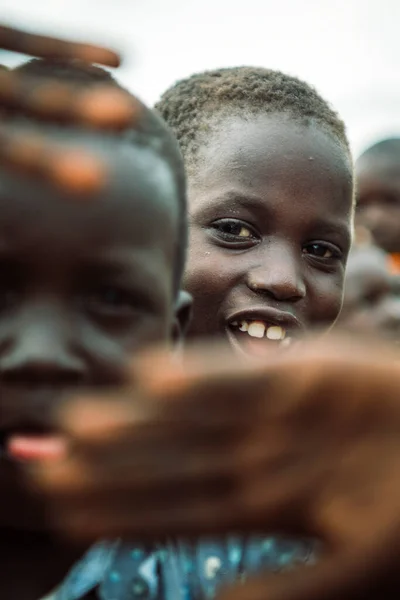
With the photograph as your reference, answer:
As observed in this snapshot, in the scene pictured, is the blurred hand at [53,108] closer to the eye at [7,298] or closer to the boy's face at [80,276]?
the boy's face at [80,276]

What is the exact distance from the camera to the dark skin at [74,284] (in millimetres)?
584

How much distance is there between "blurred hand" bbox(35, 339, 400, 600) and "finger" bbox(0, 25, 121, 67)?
0.26 metres

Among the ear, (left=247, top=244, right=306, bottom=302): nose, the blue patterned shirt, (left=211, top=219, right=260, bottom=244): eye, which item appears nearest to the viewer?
the ear

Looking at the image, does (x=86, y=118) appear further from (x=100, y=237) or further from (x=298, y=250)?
(x=298, y=250)

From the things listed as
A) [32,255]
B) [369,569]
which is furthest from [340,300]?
[369,569]

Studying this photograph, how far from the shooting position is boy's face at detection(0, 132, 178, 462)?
0.62m

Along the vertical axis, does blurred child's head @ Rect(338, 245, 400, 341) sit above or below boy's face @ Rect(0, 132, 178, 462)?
above

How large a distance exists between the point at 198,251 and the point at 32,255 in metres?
0.92

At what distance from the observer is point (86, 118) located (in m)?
0.56

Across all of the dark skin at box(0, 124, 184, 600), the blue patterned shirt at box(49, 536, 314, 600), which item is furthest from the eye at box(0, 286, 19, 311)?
the blue patterned shirt at box(49, 536, 314, 600)

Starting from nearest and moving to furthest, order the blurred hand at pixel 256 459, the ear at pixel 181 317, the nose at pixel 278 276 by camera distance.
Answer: the blurred hand at pixel 256 459
the ear at pixel 181 317
the nose at pixel 278 276

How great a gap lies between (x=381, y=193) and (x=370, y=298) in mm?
808

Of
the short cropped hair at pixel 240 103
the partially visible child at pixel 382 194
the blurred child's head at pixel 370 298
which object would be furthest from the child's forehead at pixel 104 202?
the partially visible child at pixel 382 194

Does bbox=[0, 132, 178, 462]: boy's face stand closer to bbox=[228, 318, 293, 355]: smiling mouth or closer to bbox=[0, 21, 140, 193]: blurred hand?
bbox=[0, 21, 140, 193]: blurred hand
